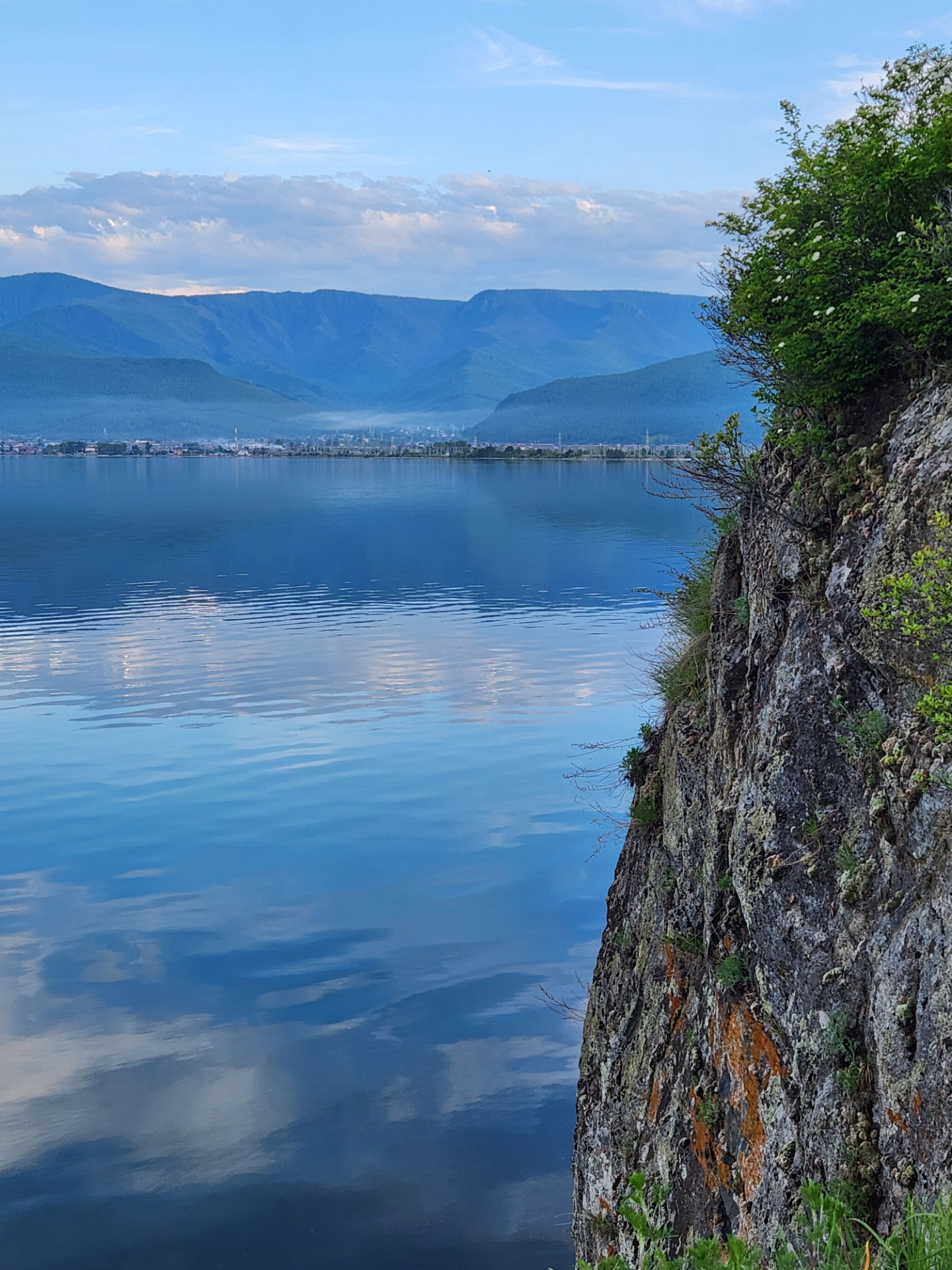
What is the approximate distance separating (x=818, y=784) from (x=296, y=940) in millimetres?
17578

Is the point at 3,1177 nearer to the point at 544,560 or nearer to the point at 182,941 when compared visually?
the point at 182,941

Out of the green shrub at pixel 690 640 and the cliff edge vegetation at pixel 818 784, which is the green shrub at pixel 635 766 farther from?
the cliff edge vegetation at pixel 818 784

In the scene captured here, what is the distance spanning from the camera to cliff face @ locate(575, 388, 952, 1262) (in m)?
6.74

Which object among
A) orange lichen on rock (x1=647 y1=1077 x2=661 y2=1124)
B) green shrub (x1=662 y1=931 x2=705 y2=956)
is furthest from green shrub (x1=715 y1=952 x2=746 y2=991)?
orange lichen on rock (x1=647 y1=1077 x2=661 y2=1124)

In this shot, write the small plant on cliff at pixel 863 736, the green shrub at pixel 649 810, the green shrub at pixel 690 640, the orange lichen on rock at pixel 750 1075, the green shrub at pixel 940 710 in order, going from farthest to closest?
the green shrub at pixel 649 810
the green shrub at pixel 690 640
the orange lichen on rock at pixel 750 1075
the small plant on cliff at pixel 863 736
the green shrub at pixel 940 710

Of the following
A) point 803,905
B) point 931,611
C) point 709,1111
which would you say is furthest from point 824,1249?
point 709,1111

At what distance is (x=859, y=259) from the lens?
967cm

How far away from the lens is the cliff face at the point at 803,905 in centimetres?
674

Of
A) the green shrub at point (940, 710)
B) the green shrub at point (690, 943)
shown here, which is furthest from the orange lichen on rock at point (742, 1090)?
the green shrub at point (940, 710)

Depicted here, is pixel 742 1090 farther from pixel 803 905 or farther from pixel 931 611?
pixel 931 611

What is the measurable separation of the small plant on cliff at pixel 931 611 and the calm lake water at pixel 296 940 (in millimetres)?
10812

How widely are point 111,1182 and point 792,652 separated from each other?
1288cm

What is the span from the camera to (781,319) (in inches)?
400

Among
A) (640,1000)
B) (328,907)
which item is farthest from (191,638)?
(640,1000)
